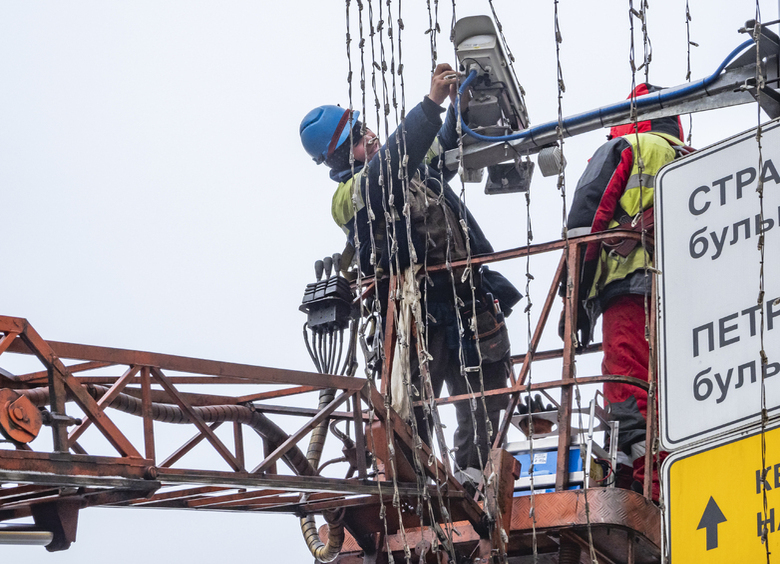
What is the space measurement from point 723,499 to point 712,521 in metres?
0.06

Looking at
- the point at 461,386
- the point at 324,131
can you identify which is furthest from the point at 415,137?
the point at 461,386

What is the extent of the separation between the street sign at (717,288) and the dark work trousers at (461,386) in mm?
4461

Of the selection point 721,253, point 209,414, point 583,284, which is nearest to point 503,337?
point 583,284

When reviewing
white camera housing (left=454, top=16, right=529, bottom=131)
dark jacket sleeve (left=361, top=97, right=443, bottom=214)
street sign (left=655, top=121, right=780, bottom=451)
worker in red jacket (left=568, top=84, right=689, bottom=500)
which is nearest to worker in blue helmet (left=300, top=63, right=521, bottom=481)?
dark jacket sleeve (left=361, top=97, right=443, bottom=214)

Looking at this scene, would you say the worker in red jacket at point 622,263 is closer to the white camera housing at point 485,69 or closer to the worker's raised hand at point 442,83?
the white camera housing at point 485,69

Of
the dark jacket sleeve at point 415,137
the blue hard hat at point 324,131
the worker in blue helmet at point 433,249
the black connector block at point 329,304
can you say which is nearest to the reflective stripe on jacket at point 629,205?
the worker in blue helmet at point 433,249

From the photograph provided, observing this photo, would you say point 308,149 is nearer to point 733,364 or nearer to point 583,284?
point 583,284

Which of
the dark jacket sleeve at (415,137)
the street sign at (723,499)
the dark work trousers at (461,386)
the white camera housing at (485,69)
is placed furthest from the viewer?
the white camera housing at (485,69)

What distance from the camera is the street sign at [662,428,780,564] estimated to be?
2.86 metres

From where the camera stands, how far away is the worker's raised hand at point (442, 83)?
7.77m

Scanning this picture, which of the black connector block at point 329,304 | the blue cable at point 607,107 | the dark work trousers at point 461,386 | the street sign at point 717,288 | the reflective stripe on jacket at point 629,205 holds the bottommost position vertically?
the street sign at point 717,288

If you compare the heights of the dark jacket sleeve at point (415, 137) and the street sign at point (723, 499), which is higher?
the dark jacket sleeve at point (415, 137)

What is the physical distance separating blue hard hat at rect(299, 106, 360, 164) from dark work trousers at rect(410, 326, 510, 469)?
1.66 meters

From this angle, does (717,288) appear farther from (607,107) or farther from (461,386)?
(461,386)
